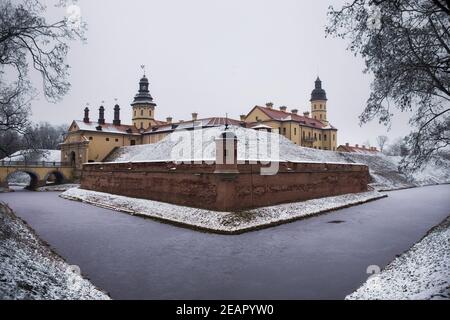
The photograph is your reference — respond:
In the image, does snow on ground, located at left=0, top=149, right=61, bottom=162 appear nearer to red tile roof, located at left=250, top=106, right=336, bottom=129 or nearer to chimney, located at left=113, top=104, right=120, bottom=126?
chimney, located at left=113, top=104, right=120, bottom=126

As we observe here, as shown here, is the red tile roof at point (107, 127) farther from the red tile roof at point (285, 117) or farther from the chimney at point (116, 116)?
the red tile roof at point (285, 117)

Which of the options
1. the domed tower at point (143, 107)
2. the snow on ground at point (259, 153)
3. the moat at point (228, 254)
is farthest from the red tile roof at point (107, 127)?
the moat at point (228, 254)

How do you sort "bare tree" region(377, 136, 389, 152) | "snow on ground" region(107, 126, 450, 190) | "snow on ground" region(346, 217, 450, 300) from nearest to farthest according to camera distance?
"snow on ground" region(346, 217, 450, 300)
"snow on ground" region(107, 126, 450, 190)
"bare tree" region(377, 136, 389, 152)

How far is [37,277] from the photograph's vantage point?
21.8 ft

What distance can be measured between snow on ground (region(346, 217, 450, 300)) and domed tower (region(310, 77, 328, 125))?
52004mm

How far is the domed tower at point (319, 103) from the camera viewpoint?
59.1 m

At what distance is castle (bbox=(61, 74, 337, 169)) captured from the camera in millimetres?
42719

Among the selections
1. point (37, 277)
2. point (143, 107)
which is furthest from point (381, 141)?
point (37, 277)

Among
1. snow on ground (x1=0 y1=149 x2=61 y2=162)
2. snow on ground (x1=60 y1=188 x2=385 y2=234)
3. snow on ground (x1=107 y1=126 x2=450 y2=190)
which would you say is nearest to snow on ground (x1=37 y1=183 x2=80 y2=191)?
snow on ground (x1=0 y1=149 x2=61 y2=162)

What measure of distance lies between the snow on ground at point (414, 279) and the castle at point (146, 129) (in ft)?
86.4

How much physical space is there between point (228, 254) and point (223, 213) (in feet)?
15.9
